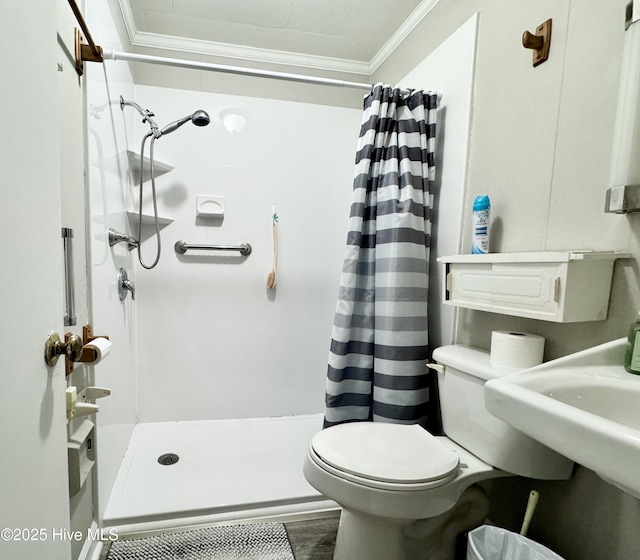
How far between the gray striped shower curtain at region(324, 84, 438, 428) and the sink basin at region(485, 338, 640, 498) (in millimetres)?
705

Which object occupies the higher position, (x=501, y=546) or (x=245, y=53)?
(x=245, y=53)

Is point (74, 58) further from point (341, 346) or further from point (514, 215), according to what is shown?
point (514, 215)

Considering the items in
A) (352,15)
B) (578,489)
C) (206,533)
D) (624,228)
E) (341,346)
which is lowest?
(206,533)

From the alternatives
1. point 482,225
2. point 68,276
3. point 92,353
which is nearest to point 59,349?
point 92,353

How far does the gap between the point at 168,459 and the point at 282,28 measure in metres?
2.34

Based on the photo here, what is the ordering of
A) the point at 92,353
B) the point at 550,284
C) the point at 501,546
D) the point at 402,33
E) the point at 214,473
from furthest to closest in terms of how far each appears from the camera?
the point at 402,33, the point at 214,473, the point at 501,546, the point at 550,284, the point at 92,353

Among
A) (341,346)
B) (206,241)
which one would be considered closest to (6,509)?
(341,346)

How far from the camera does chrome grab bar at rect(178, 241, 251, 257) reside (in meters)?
2.02

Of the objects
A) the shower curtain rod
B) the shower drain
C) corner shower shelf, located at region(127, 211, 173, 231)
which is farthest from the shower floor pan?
the shower curtain rod

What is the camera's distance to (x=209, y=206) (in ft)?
6.70

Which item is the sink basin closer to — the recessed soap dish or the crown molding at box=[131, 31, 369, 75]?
the recessed soap dish

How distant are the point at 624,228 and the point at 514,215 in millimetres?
346

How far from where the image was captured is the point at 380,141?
60.3 inches

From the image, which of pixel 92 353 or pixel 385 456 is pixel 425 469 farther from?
pixel 92 353
